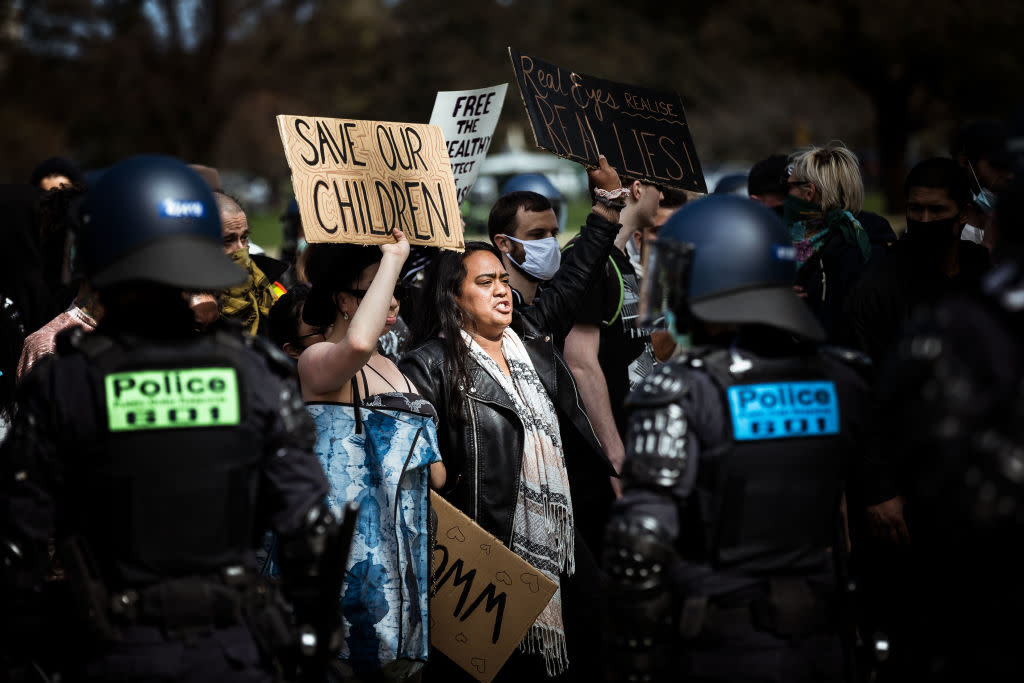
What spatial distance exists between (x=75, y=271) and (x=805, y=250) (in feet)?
13.5

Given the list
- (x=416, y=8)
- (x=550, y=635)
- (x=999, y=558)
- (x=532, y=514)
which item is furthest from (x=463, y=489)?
(x=416, y=8)

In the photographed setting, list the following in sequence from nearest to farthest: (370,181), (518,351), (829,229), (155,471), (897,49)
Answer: (155,471), (370,181), (518,351), (829,229), (897,49)

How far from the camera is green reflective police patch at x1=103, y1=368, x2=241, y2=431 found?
312 centimetres

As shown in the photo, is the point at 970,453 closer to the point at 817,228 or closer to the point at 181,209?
the point at 181,209

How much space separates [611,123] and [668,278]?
108 inches

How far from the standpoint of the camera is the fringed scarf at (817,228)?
638 centimetres

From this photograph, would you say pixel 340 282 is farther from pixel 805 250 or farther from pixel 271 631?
pixel 805 250

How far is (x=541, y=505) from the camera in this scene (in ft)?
17.6

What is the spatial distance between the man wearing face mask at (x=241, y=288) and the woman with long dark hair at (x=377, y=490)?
1.58 meters

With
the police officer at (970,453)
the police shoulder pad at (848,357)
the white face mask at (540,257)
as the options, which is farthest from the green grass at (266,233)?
the police officer at (970,453)

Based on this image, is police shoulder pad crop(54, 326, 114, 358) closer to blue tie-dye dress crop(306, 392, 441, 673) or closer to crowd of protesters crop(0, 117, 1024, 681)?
crowd of protesters crop(0, 117, 1024, 681)

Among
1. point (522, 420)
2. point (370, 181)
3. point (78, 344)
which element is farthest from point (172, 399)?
point (522, 420)

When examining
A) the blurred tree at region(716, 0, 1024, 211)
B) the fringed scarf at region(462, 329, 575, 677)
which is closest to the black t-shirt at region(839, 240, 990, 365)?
the fringed scarf at region(462, 329, 575, 677)

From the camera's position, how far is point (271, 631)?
330 cm
